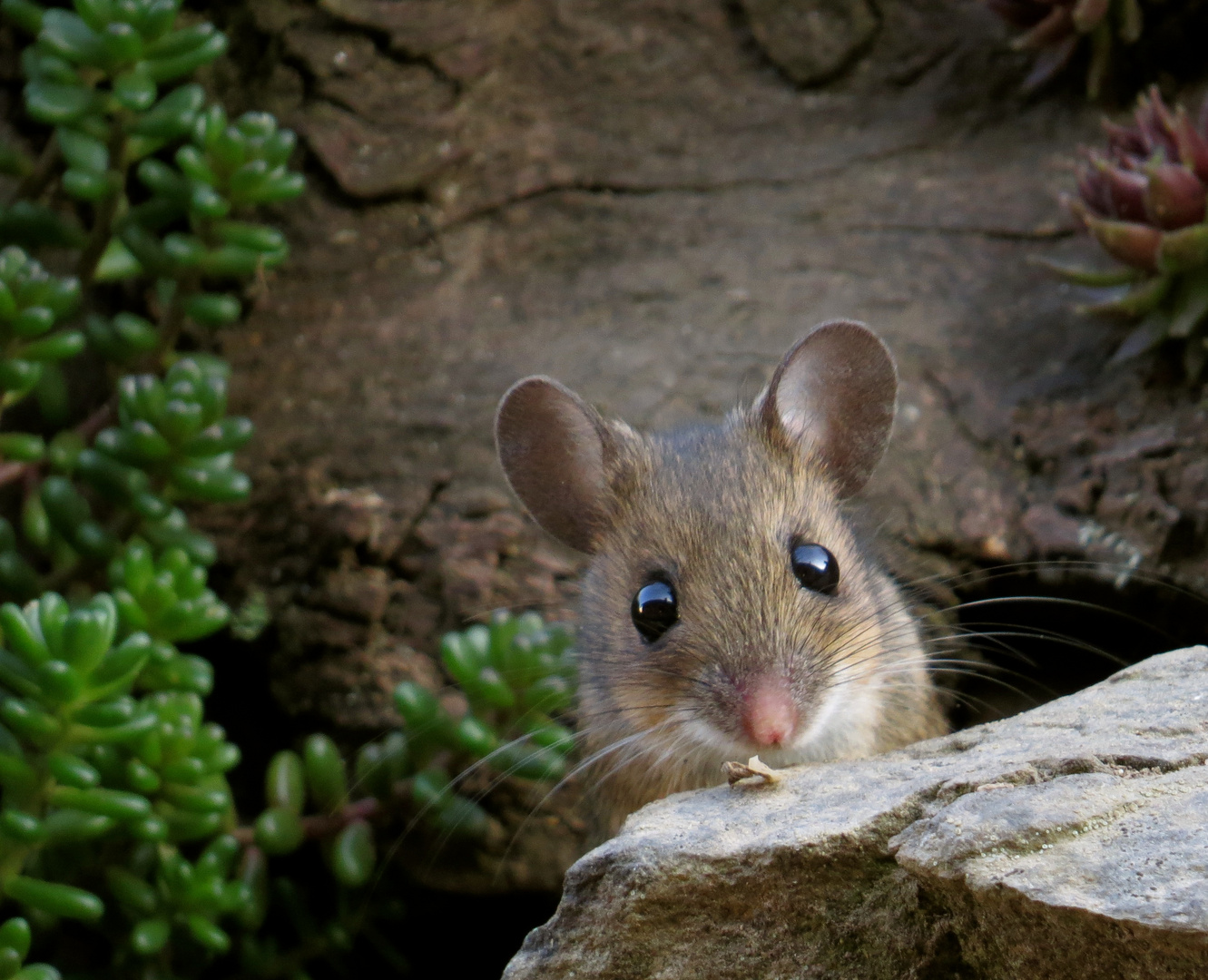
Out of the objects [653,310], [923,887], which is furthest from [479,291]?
[923,887]

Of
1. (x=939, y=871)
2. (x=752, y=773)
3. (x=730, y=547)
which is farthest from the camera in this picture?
(x=730, y=547)

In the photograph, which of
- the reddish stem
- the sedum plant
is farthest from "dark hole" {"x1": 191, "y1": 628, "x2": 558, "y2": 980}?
the reddish stem

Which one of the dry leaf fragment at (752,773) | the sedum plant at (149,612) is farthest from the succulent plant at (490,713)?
the dry leaf fragment at (752,773)

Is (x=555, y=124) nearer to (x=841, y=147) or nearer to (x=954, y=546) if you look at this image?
(x=841, y=147)

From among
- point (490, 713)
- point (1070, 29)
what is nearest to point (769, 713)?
point (490, 713)

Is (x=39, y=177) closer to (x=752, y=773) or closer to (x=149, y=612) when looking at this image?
(x=149, y=612)

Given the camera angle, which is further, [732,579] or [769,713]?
[732,579]

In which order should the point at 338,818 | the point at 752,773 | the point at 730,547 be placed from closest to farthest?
1. the point at 752,773
2. the point at 730,547
3. the point at 338,818
